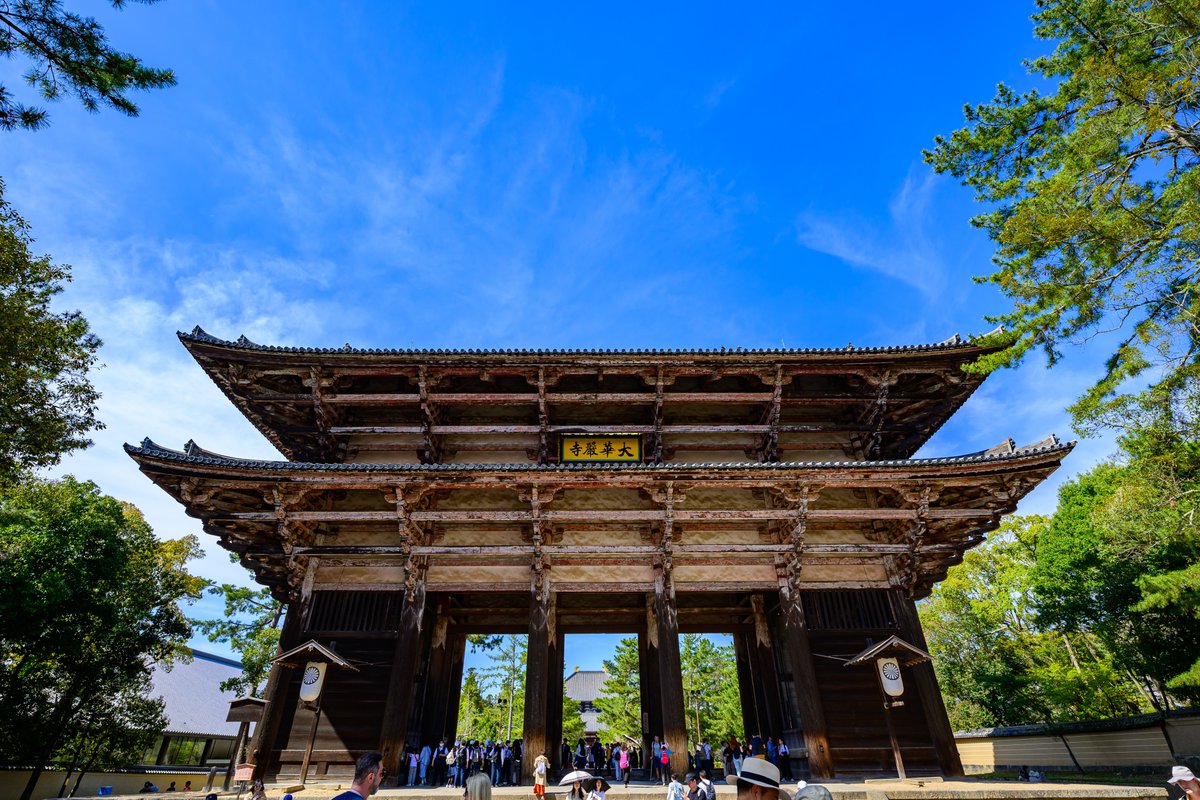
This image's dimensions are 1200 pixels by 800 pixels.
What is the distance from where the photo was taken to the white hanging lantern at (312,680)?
11570mm

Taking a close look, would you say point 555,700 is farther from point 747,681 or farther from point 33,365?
point 33,365

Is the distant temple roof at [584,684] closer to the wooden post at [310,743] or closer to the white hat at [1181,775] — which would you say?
the wooden post at [310,743]

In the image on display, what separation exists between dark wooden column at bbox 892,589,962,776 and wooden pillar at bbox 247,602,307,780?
13.7 meters

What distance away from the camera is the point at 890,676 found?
→ 11.8m

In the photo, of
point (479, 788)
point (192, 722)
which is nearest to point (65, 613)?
point (192, 722)

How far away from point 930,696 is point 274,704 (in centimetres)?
1414

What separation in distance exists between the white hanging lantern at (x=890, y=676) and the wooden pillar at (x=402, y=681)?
998 centimetres

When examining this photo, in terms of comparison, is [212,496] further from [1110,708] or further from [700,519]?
[1110,708]

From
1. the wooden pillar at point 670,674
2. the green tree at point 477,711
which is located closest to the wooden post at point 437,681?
the wooden pillar at point 670,674

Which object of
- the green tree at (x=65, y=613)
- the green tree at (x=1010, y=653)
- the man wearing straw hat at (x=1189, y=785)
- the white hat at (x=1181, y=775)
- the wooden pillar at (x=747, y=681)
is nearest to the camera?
the man wearing straw hat at (x=1189, y=785)

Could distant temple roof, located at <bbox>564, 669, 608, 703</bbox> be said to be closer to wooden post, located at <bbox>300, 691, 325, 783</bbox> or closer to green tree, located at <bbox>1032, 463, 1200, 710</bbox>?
green tree, located at <bbox>1032, 463, 1200, 710</bbox>

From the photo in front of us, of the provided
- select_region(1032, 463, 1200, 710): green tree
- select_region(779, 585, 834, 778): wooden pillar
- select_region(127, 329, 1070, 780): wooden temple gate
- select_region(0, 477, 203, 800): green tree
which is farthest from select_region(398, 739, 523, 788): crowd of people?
select_region(1032, 463, 1200, 710): green tree

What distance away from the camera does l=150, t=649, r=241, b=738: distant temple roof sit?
102 ft

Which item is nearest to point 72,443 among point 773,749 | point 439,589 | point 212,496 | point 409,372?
point 212,496
